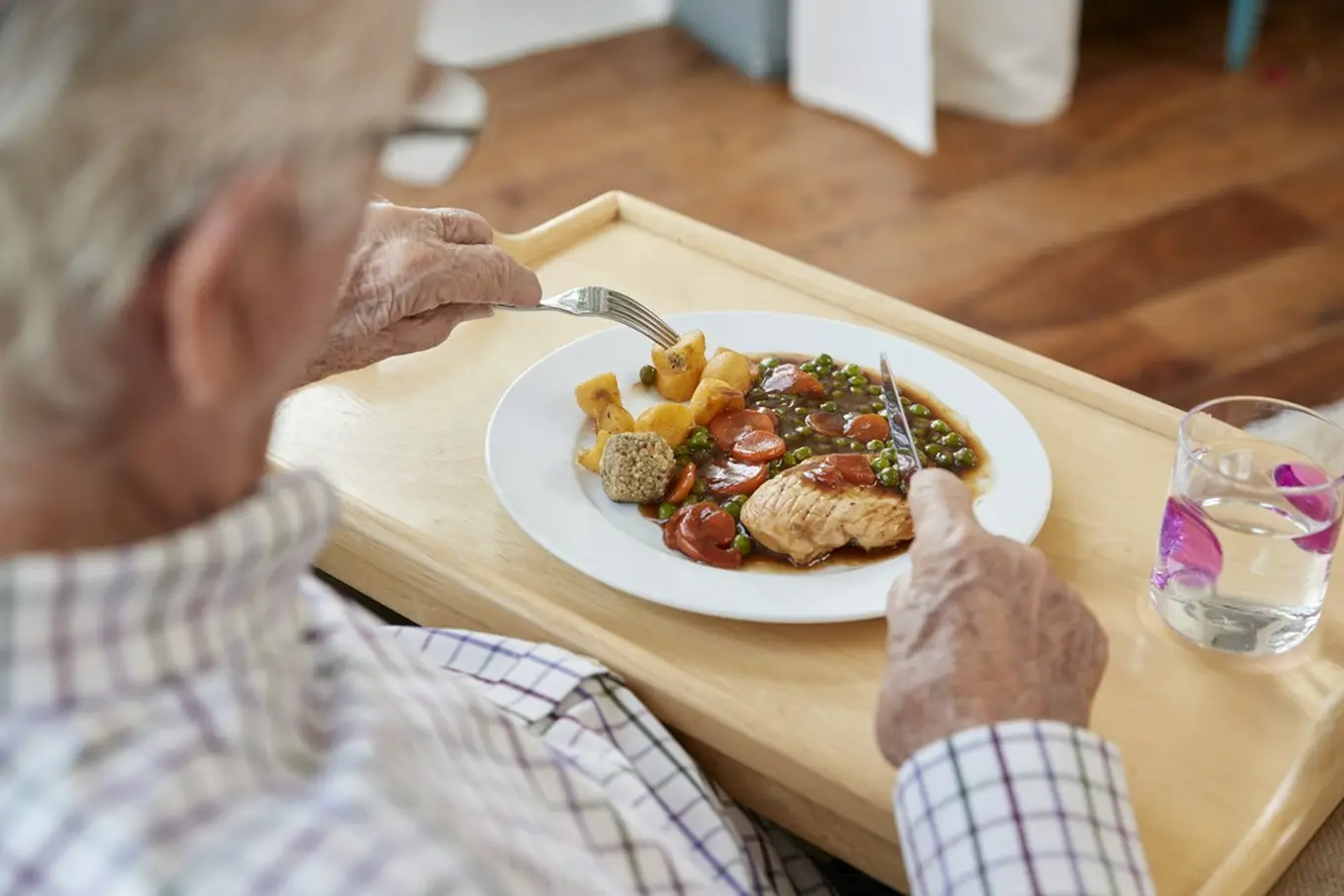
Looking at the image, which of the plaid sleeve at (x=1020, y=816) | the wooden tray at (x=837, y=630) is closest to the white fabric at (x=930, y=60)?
the wooden tray at (x=837, y=630)

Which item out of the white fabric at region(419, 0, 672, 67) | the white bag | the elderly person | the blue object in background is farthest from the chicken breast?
the white fabric at region(419, 0, 672, 67)

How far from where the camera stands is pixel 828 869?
1.07 metres

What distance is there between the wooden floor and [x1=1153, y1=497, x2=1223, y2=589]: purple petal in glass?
50.9 inches

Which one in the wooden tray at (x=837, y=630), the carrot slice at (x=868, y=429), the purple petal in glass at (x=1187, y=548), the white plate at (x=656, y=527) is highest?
the purple petal in glass at (x=1187, y=548)

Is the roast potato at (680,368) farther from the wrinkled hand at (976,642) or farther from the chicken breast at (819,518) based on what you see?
the wrinkled hand at (976,642)

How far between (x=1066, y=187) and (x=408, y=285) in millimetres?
1935

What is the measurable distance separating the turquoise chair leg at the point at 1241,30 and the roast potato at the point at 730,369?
7.96 ft

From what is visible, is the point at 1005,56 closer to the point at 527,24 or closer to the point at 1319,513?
the point at 527,24

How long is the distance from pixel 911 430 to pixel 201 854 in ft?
2.40

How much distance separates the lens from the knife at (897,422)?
109 cm

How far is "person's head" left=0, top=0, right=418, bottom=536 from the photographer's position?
49 centimetres

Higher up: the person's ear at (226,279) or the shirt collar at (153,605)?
the person's ear at (226,279)

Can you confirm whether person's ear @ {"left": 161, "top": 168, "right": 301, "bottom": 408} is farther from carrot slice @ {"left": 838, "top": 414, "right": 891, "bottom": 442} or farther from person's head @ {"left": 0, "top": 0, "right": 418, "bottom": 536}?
carrot slice @ {"left": 838, "top": 414, "right": 891, "bottom": 442}

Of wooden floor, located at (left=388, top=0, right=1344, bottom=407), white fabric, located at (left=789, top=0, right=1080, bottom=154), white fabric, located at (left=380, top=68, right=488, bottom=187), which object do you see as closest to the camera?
white fabric, located at (left=380, top=68, right=488, bottom=187)
